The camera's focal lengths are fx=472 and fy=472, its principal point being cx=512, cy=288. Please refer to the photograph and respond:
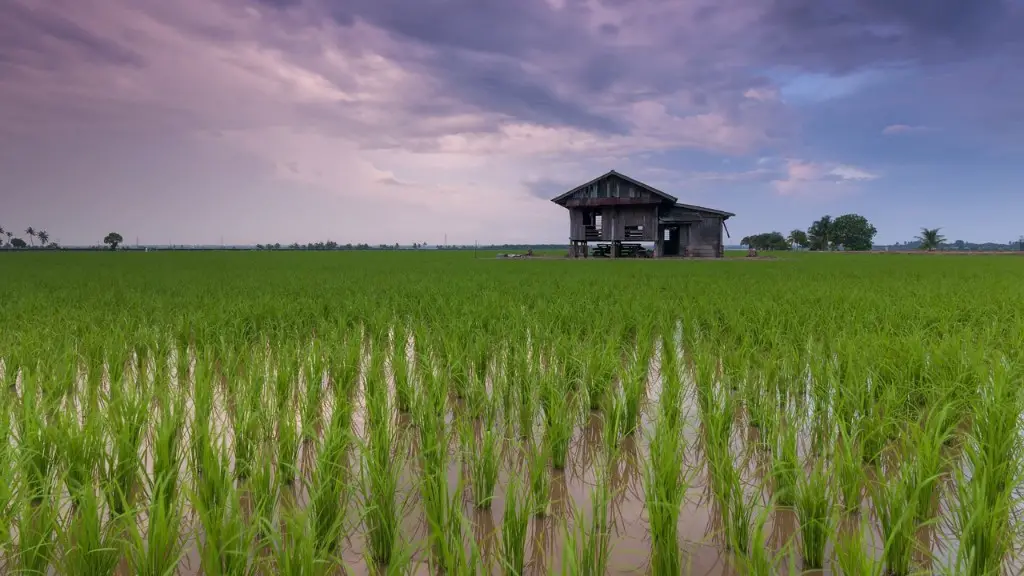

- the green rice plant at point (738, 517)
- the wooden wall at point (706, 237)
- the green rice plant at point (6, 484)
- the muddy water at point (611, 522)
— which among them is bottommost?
the muddy water at point (611, 522)

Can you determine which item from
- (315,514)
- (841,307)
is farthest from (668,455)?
(841,307)

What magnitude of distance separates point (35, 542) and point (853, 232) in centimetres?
11142

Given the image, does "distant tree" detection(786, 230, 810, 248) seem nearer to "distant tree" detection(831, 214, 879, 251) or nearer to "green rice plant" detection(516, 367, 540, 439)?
"distant tree" detection(831, 214, 879, 251)

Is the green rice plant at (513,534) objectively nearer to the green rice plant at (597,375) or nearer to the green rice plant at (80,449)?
the green rice plant at (597,375)

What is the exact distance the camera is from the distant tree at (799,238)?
104m

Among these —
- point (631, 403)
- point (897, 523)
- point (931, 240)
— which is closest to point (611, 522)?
point (897, 523)

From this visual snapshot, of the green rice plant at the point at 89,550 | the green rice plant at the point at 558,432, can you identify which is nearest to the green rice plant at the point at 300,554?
the green rice plant at the point at 89,550

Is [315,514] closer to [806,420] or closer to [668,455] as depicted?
[668,455]

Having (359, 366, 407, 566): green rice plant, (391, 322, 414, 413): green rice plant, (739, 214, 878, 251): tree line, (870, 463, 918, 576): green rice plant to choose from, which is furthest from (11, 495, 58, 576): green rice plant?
(739, 214, 878, 251): tree line

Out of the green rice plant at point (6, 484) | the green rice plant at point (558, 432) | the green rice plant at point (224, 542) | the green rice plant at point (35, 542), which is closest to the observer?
the green rice plant at point (224, 542)

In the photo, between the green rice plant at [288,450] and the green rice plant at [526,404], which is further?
the green rice plant at [526,404]

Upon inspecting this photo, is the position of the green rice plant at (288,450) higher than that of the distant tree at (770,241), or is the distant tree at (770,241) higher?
the distant tree at (770,241)

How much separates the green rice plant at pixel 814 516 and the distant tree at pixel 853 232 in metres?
108

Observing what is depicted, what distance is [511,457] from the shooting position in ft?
9.24
